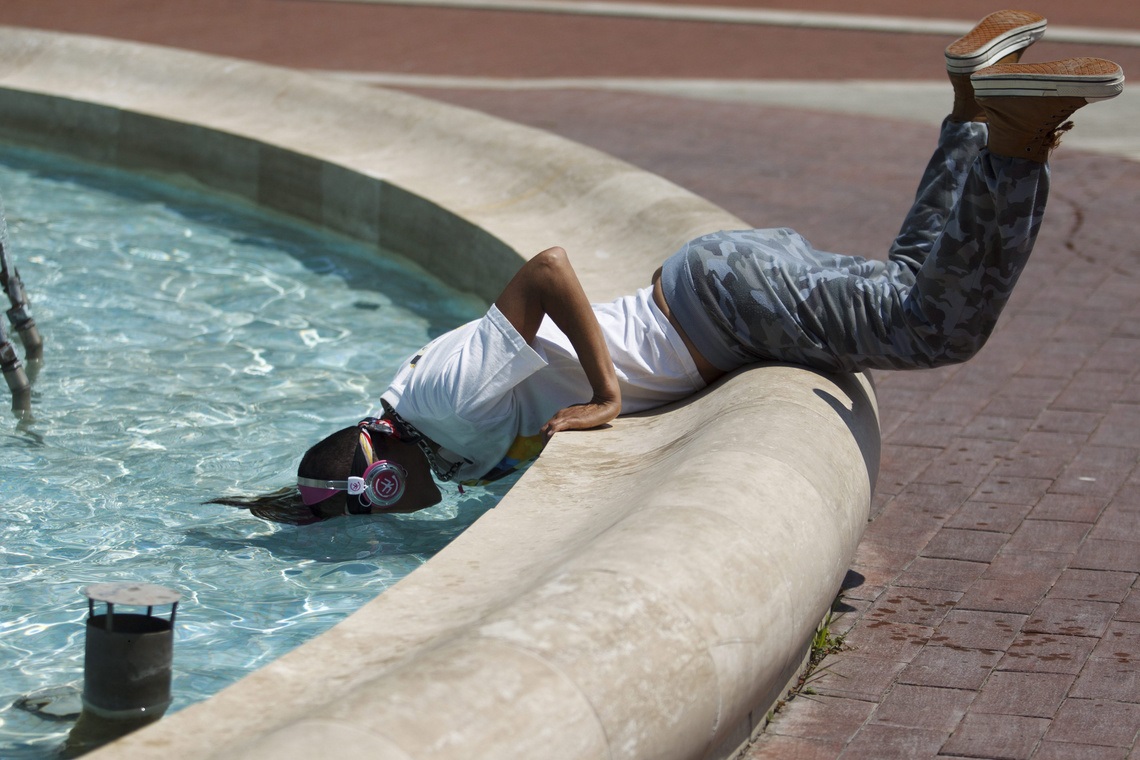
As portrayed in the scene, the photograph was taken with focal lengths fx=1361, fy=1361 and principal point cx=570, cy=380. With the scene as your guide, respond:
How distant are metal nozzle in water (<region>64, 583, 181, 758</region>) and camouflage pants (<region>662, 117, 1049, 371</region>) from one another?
5.40 feet

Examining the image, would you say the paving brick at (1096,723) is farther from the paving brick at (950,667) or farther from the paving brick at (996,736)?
the paving brick at (950,667)

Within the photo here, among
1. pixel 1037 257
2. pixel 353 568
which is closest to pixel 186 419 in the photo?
pixel 353 568

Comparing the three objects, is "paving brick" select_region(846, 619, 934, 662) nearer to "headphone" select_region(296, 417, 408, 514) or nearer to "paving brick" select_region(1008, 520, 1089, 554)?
"paving brick" select_region(1008, 520, 1089, 554)

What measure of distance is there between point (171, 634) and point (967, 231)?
2.00 m

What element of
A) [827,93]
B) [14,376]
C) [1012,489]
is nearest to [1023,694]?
[1012,489]

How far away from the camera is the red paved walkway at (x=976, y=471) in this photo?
9.50 feet

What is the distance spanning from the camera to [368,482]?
3582mm

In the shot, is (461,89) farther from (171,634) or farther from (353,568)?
(171,634)

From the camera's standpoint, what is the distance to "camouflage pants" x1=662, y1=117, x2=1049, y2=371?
3.20 m

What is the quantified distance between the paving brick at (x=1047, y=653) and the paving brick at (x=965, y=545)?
0.44 meters

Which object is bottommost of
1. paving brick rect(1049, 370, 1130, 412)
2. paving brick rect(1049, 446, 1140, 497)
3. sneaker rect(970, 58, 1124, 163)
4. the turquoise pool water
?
the turquoise pool water

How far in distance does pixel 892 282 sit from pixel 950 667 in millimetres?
1003

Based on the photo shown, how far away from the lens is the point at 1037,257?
6.49 metres

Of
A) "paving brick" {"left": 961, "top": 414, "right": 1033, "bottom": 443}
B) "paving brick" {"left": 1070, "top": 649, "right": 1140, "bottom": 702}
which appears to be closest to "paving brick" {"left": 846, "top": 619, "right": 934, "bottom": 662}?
"paving brick" {"left": 1070, "top": 649, "right": 1140, "bottom": 702}
